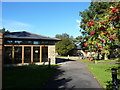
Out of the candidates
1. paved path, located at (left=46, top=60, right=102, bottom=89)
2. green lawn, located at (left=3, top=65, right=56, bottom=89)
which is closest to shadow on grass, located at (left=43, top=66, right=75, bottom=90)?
paved path, located at (left=46, top=60, right=102, bottom=89)

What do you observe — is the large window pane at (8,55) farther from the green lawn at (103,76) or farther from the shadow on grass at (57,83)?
the green lawn at (103,76)

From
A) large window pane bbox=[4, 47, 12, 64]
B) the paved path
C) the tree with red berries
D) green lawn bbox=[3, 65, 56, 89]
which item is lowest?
the paved path

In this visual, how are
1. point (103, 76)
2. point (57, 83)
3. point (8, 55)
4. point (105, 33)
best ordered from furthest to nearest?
1. point (8, 55)
2. point (103, 76)
3. point (57, 83)
4. point (105, 33)

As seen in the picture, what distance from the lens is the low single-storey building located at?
17.0m

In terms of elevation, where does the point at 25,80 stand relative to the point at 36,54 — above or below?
below

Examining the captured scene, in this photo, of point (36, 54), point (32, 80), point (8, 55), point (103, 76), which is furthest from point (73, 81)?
point (8, 55)

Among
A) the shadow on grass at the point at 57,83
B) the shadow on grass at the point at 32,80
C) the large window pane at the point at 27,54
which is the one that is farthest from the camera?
the large window pane at the point at 27,54

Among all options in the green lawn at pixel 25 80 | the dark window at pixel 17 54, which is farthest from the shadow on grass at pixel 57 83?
the dark window at pixel 17 54

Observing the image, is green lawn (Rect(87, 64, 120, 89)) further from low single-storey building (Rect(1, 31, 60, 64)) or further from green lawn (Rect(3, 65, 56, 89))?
low single-storey building (Rect(1, 31, 60, 64))

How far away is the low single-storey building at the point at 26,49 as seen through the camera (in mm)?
17016

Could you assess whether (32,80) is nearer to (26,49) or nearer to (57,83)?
(57,83)

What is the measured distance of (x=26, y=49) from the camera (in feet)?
59.2

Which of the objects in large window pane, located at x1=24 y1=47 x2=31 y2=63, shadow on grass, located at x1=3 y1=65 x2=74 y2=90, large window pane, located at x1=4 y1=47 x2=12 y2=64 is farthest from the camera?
large window pane, located at x1=24 y1=47 x2=31 y2=63

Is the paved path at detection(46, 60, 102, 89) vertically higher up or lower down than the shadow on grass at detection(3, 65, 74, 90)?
lower down
